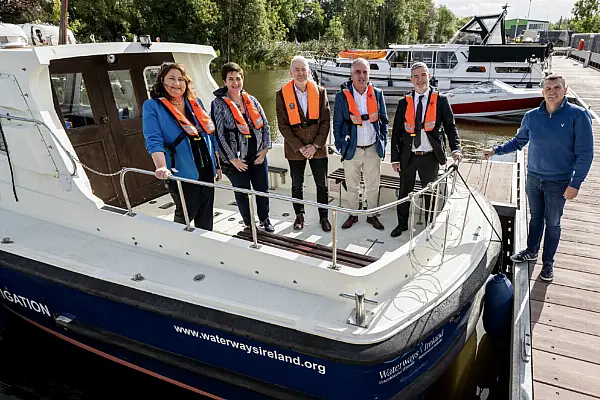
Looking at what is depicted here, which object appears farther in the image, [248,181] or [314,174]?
[314,174]

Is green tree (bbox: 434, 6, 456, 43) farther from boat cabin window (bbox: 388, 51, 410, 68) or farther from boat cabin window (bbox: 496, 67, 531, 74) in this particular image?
boat cabin window (bbox: 496, 67, 531, 74)

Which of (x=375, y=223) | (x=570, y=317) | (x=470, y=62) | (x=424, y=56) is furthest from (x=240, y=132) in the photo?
(x=424, y=56)

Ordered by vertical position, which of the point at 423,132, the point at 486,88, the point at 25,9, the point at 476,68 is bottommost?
the point at 486,88

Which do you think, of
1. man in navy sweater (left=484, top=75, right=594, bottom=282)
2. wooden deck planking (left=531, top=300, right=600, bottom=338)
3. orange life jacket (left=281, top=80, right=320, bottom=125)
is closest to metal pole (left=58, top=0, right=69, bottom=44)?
orange life jacket (left=281, top=80, right=320, bottom=125)

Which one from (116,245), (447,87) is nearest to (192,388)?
(116,245)

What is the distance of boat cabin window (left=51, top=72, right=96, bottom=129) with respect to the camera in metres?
3.98

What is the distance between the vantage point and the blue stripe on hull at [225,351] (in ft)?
9.12

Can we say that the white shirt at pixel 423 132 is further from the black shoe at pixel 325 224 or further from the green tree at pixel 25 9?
the green tree at pixel 25 9

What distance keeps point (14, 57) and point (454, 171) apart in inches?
145

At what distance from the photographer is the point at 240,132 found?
3807 millimetres

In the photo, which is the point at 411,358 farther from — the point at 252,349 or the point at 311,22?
the point at 311,22

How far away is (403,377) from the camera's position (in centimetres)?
296

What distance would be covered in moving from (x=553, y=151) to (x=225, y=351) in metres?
2.91

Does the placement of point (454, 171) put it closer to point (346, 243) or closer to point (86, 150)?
point (346, 243)
